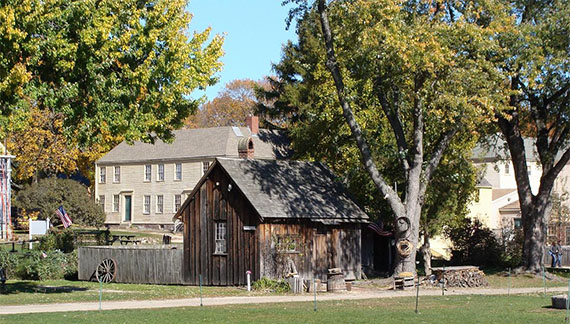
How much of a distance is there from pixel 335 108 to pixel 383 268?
388 inches

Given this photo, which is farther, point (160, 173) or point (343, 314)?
point (160, 173)

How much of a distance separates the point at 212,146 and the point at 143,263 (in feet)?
103

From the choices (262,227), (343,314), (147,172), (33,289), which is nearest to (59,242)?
(33,289)

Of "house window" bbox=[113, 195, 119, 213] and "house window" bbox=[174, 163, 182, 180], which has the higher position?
"house window" bbox=[174, 163, 182, 180]

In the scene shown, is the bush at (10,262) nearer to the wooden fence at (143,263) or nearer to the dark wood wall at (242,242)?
the wooden fence at (143,263)

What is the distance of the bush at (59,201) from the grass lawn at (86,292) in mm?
26884

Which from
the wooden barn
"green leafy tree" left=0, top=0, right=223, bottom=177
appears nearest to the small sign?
the wooden barn

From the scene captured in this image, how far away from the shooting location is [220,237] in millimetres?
35812

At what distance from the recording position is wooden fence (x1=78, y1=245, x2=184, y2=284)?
121ft

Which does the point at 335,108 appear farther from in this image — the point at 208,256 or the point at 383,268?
the point at 208,256

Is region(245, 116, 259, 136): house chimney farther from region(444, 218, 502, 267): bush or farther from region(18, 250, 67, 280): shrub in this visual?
region(18, 250, 67, 280): shrub

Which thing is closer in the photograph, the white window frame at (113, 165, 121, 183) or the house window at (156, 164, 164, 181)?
the house window at (156, 164, 164, 181)

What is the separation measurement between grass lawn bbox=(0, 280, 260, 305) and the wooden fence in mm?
1291

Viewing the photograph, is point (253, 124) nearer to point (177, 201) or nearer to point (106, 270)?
point (177, 201)
